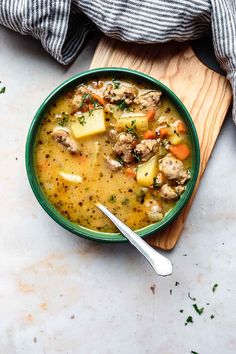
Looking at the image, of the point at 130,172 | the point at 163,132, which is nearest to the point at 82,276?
the point at 130,172

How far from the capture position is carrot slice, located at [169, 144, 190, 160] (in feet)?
8.97

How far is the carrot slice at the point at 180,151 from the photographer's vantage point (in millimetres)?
2734

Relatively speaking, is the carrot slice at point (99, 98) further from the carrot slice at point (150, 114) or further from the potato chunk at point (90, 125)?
the carrot slice at point (150, 114)

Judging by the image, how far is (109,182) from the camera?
2.75 metres

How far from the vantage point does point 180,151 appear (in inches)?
108

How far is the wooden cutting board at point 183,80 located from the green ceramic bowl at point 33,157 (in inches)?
5.5

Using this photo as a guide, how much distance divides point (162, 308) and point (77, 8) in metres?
1.62

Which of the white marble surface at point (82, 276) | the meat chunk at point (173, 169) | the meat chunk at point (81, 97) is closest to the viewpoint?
the meat chunk at point (173, 169)

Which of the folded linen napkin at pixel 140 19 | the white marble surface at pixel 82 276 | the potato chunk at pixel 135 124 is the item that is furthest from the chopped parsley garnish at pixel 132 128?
the white marble surface at pixel 82 276

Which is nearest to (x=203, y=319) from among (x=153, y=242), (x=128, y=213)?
(x=153, y=242)

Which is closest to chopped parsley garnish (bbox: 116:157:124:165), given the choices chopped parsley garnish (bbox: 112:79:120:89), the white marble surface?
chopped parsley garnish (bbox: 112:79:120:89)

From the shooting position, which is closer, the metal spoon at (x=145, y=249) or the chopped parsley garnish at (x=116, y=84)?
the metal spoon at (x=145, y=249)

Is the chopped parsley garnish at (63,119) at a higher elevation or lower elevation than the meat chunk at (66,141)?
higher

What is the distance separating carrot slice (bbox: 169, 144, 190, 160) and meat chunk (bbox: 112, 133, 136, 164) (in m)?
0.19
